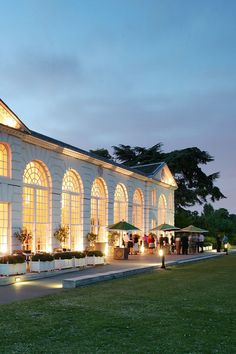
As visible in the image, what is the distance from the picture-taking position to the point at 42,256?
1727 cm

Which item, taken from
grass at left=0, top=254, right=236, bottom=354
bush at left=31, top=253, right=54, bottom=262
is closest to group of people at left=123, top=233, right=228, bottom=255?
bush at left=31, top=253, right=54, bottom=262

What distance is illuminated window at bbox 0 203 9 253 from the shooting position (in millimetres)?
18297

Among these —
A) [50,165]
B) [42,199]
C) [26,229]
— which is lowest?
[26,229]

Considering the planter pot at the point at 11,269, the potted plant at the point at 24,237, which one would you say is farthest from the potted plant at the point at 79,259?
the planter pot at the point at 11,269

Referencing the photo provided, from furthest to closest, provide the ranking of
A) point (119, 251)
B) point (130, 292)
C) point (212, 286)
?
point (119, 251) → point (212, 286) → point (130, 292)

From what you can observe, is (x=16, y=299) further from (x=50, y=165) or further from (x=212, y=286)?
(x=50, y=165)

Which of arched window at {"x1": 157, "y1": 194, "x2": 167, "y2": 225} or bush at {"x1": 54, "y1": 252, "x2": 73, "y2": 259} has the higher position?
arched window at {"x1": 157, "y1": 194, "x2": 167, "y2": 225}

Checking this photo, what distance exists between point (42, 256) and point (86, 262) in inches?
141

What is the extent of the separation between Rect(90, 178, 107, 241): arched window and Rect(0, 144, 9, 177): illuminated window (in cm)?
892

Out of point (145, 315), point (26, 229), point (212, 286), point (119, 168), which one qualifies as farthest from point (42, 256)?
point (119, 168)

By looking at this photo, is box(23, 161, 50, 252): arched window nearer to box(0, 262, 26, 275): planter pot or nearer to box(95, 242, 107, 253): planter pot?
box(0, 262, 26, 275): planter pot

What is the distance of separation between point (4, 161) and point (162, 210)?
22998 millimetres

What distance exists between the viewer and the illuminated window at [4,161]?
18.6m

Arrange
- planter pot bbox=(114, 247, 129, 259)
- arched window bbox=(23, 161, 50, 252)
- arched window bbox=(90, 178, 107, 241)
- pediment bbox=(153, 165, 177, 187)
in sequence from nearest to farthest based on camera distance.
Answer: arched window bbox=(23, 161, 50, 252), planter pot bbox=(114, 247, 129, 259), arched window bbox=(90, 178, 107, 241), pediment bbox=(153, 165, 177, 187)
